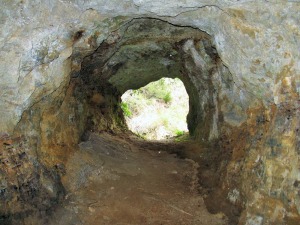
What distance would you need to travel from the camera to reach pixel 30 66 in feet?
13.2

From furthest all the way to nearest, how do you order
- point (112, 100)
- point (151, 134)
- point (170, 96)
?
point (170, 96) < point (151, 134) < point (112, 100)

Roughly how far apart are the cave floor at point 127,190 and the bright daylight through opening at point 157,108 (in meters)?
9.15

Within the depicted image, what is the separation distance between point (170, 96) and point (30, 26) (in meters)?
14.6

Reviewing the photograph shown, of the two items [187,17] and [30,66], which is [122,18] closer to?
[187,17]

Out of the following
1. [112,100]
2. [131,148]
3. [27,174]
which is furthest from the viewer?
[112,100]

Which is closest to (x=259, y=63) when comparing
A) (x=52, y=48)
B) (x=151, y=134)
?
(x=52, y=48)

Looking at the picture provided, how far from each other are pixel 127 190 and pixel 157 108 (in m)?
12.7

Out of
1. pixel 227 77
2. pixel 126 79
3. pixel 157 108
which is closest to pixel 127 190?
pixel 227 77

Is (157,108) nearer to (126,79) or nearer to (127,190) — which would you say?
(126,79)

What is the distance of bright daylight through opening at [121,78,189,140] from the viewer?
16281 millimetres

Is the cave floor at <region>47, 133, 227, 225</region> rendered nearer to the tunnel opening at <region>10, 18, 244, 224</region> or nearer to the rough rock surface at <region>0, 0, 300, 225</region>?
the tunnel opening at <region>10, 18, 244, 224</region>

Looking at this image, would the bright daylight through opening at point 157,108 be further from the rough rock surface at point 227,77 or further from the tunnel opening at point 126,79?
the rough rock surface at point 227,77

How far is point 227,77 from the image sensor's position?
547cm

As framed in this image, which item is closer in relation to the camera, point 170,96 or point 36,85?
point 36,85
